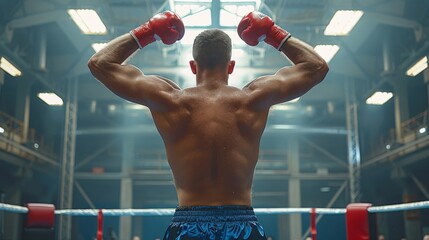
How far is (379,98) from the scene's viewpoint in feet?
40.2

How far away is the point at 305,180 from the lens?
14969mm

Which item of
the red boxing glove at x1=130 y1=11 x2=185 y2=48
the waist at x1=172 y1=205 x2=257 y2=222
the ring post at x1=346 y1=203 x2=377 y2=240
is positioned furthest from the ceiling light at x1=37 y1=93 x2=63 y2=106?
the waist at x1=172 y1=205 x2=257 y2=222

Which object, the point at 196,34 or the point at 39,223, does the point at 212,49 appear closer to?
the point at 39,223

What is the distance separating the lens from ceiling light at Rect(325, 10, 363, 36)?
857cm

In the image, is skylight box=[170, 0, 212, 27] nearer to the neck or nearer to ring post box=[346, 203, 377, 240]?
ring post box=[346, 203, 377, 240]

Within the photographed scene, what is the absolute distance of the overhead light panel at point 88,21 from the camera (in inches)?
338

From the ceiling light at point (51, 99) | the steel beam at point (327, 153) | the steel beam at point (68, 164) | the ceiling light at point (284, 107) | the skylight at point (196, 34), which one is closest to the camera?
the skylight at point (196, 34)

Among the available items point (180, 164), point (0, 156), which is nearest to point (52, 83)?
point (0, 156)

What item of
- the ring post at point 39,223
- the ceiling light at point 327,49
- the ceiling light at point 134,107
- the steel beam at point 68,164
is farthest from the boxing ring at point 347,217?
the ceiling light at point 134,107

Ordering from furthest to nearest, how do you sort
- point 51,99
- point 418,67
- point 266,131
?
1. point 266,131
2. point 51,99
3. point 418,67

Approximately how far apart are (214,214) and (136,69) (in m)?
0.52

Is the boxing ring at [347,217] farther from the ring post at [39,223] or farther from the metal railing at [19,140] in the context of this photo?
the metal railing at [19,140]

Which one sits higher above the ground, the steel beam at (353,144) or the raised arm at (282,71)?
the steel beam at (353,144)

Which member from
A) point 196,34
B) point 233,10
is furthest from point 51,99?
point 233,10
